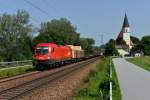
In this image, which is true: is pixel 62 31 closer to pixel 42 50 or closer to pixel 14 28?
pixel 14 28

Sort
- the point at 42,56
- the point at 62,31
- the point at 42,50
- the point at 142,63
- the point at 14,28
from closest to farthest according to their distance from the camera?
the point at 42,56 → the point at 42,50 → the point at 142,63 → the point at 14,28 → the point at 62,31

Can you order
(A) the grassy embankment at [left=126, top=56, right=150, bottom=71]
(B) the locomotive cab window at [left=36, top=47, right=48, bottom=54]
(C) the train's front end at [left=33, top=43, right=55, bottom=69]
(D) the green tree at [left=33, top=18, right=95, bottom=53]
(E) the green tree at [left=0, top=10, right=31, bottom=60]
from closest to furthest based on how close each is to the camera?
1. (C) the train's front end at [left=33, top=43, right=55, bottom=69]
2. (B) the locomotive cab window at [left=36, top=47, right=48, bottom=54]
3. (A) the grassy embankment at [left=126, top=56, right=150, bottom=71]
4. (E) the green tree at [left=0, top=10, right=31, bottom=60]
5. (D) the green tree at [left=33, top=18, right=95, bottom=53]

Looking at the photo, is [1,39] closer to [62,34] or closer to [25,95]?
[62,34]

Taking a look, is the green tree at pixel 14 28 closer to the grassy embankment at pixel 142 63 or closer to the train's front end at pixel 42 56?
the grassy embankment at pixel 142 63

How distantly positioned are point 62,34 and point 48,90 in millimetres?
105212

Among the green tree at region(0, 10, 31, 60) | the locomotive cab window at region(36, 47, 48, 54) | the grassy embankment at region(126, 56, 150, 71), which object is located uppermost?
the green tree at region(0, 10, 31, 60)

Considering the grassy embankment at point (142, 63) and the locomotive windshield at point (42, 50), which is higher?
the locomotive windshield at point (42, 50)

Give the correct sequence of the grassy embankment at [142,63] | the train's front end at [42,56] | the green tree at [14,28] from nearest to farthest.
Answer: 1. the train's front end at [42,56]
2. the grassy embankment at [142,63]
3. the green tree at [14,28]

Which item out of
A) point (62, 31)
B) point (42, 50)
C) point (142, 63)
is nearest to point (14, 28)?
point (142, 63)

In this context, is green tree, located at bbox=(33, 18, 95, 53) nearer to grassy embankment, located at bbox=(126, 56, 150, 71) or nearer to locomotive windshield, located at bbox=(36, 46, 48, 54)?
grassy embankment, located at bbox=(126, 56, 150, 71)

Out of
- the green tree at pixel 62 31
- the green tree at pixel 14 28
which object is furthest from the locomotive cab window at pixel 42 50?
the green tree at pixel 62 31

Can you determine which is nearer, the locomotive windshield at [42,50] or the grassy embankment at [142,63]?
the locomotive windshield at [42,50]

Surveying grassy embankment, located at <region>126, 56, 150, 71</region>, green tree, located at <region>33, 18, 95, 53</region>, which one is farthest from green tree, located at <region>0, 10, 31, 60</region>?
grassy embankment, located at <region>126, 56, 150, 71</region>

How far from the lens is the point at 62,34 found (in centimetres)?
12638
